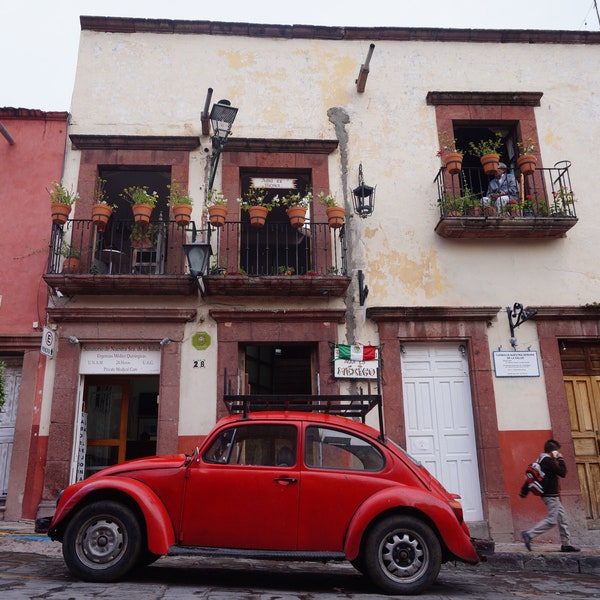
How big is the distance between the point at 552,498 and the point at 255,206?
634cm

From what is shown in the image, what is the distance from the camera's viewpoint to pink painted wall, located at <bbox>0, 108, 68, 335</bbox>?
32.1ft

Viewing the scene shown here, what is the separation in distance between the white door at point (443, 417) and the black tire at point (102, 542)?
5.22 meters

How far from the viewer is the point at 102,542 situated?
17.7 ft

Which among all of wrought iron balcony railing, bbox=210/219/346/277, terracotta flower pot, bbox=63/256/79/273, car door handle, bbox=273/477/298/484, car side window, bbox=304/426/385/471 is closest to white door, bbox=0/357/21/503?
terracotta flower pot, bbox=63/256/79/273

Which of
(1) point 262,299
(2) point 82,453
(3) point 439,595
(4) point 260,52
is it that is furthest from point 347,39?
(3) point 439,595

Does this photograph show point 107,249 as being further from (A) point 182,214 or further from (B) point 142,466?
(B) point 142,466

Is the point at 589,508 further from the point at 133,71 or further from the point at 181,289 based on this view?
the point at 133,71

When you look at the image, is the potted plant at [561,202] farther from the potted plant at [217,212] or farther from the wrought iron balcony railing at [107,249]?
the wrought iron balcony railing at [107,249]

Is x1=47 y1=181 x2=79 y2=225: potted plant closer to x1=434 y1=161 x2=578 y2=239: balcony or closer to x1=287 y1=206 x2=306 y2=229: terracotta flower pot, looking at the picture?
x1=287 y1=206 x2=306 y2=229: terracotta flower pot

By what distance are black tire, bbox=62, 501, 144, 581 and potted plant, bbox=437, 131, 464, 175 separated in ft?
25.3

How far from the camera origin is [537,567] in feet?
24.1

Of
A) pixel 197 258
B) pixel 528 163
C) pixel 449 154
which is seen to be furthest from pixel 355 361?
pixel 528 163

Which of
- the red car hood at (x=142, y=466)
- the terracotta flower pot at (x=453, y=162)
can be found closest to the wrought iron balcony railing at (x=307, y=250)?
the terracotta flower pot at (x=453, y=162)

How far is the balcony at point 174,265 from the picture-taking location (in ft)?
31.3
